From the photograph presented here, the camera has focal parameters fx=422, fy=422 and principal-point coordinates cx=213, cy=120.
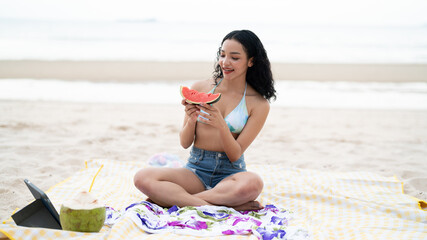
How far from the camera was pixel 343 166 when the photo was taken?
580 cm

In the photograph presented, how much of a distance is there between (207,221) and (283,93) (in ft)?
31.2

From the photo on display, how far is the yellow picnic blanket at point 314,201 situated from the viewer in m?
3.06

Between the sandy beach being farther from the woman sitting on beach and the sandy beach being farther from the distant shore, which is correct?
the distant shore

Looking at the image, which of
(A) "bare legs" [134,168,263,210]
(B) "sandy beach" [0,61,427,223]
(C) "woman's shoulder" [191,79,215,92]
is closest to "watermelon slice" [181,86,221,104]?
(C) "woman's shoulder" [191,79,215,92]

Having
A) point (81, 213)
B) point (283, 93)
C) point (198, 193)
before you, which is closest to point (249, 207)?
point (198, 193)

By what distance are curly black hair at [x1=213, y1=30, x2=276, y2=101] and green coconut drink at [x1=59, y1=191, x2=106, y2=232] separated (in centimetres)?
182

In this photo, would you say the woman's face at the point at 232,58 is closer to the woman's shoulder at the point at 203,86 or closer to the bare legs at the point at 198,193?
the woman's shoulder at the point at 203,86

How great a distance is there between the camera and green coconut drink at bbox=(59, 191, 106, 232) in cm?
288

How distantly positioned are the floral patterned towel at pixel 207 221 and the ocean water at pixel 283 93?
7046mm

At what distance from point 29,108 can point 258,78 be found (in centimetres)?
631

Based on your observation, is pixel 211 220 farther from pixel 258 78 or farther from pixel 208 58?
pixel 208 58

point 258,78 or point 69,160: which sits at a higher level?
point 258,78

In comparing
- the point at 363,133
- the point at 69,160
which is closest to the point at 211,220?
the point at 69,160

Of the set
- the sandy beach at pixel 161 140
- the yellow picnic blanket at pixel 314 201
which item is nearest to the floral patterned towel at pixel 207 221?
the yellow picnic blanket at pixel 314 201
